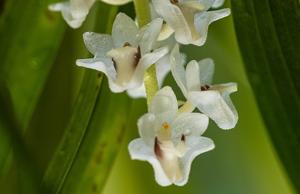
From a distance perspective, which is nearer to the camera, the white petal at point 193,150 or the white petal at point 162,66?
the white petal at point 193,150

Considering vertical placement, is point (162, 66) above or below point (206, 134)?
above

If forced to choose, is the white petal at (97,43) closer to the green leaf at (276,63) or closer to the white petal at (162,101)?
the white petal at (162,101)

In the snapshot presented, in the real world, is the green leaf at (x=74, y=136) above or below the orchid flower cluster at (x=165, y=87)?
below

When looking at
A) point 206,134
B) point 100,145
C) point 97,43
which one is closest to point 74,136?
point 100,145

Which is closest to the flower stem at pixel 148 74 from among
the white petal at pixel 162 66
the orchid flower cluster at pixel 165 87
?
the orchid flower cluster at pixel 165 87

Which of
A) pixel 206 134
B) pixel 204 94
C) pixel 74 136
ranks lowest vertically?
pixel 206 134

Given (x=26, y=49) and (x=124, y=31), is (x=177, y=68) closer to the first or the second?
(x=124, y=31)

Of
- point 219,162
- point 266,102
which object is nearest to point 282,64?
point 266,102
